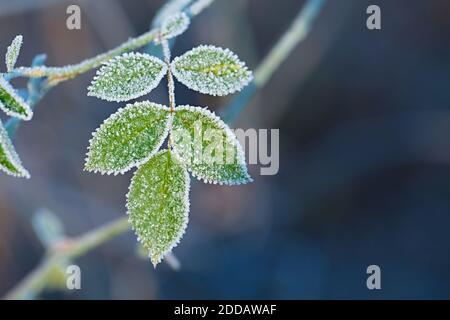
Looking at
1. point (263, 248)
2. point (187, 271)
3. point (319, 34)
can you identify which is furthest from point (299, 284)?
point (319, 34)

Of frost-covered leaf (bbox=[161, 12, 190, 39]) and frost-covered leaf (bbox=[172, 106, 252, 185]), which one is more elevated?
frost-covered leaf (bbox=[161, 12, 190, 39])

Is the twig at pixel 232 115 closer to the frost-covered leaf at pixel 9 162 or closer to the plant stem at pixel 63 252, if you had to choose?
the plant stem at pixel 63 252

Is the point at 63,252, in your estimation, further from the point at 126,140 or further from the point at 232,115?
the point at 126,140

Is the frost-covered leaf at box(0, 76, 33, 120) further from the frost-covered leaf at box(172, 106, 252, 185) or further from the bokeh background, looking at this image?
the bokeh background

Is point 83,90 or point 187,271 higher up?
point 83,90

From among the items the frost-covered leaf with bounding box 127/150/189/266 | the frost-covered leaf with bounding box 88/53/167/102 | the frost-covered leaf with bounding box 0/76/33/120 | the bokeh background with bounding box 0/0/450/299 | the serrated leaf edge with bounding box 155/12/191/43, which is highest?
the bokeh background with bounding box 0/0/450/299

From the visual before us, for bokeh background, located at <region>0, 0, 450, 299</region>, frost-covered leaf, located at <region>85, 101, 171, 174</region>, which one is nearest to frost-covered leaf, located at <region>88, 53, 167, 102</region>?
frost-covered leaf, located at <region>85, 101, 171, 174</region>
